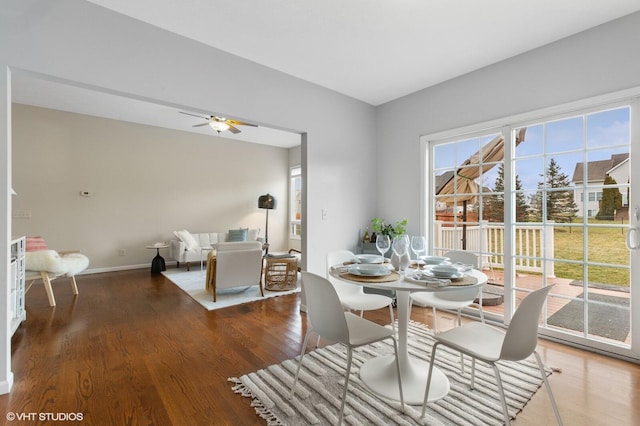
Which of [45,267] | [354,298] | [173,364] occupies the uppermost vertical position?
[45,267]

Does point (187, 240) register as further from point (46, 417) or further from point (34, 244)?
point (46, 417)

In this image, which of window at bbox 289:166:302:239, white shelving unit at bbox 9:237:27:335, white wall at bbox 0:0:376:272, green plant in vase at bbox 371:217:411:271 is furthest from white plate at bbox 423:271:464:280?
window at bbox 289:166:302:239

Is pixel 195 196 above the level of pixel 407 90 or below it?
below

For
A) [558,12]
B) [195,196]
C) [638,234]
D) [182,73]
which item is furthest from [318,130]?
[195,196]

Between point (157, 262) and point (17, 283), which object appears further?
point (157, 262)

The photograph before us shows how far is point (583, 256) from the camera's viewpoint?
102 inches

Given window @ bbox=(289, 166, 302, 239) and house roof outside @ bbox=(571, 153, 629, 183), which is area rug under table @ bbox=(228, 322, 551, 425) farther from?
window @ bbox=(289, 166, 302, 239)

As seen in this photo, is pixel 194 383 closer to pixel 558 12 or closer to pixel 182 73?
pixel 182 73

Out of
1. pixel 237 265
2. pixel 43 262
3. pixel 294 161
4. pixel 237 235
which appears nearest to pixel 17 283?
pixel 43 262

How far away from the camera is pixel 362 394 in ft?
6.14

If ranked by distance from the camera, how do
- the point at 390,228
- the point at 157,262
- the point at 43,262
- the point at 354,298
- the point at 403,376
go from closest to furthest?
the point at 403,376 < the point at 354,298 < the point at 43,262 < the point at 390,228 < the point at 157,262

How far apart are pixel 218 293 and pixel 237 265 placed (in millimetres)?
585

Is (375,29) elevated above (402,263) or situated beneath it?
elevated above

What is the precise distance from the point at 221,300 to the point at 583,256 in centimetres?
397
